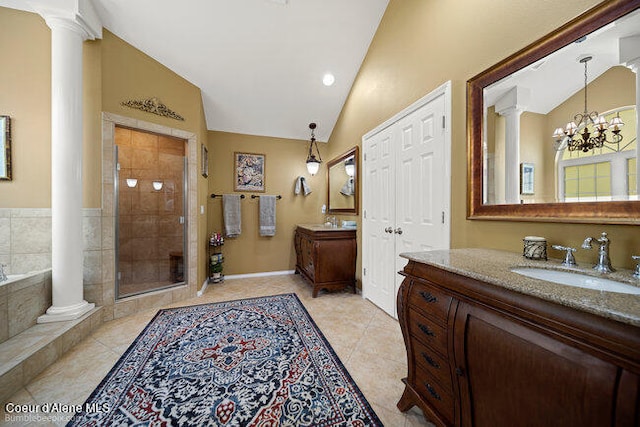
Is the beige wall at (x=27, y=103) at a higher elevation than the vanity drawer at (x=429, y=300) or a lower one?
higher

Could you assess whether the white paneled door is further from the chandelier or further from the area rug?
the area rug

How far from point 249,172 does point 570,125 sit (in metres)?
3.86

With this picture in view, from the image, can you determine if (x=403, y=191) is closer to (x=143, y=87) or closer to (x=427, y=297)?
(x=427, y=297)

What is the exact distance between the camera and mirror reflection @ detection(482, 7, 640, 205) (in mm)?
983

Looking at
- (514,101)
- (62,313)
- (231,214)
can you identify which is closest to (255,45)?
(231,214)

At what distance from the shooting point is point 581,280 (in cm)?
101

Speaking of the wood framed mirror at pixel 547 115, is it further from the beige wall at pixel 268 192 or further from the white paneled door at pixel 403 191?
the beige wall at pixel 268 192

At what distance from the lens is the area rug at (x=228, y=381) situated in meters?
1.32

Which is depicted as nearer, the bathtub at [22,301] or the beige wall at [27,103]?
the bathtub at [22,301]

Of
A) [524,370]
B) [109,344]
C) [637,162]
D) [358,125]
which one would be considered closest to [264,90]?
[358,125]

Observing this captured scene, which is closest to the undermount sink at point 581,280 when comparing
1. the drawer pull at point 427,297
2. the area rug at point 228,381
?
the drawer pull at point 427,297

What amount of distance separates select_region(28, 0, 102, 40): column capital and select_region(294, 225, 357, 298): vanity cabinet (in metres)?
2.97

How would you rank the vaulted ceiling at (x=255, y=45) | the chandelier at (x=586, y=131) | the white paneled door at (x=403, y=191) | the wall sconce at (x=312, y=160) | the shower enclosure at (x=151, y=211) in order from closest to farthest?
the chandelier at (x=586, y=131)
the white paneled door at (x=403, y=191)
the vaulted ceiling at (x=255, y=45)
the shower enclosure at (x=151, y=211)
the wall sconce at (x=312, y=160)

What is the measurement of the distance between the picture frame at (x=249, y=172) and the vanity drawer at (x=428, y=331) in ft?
11.3
